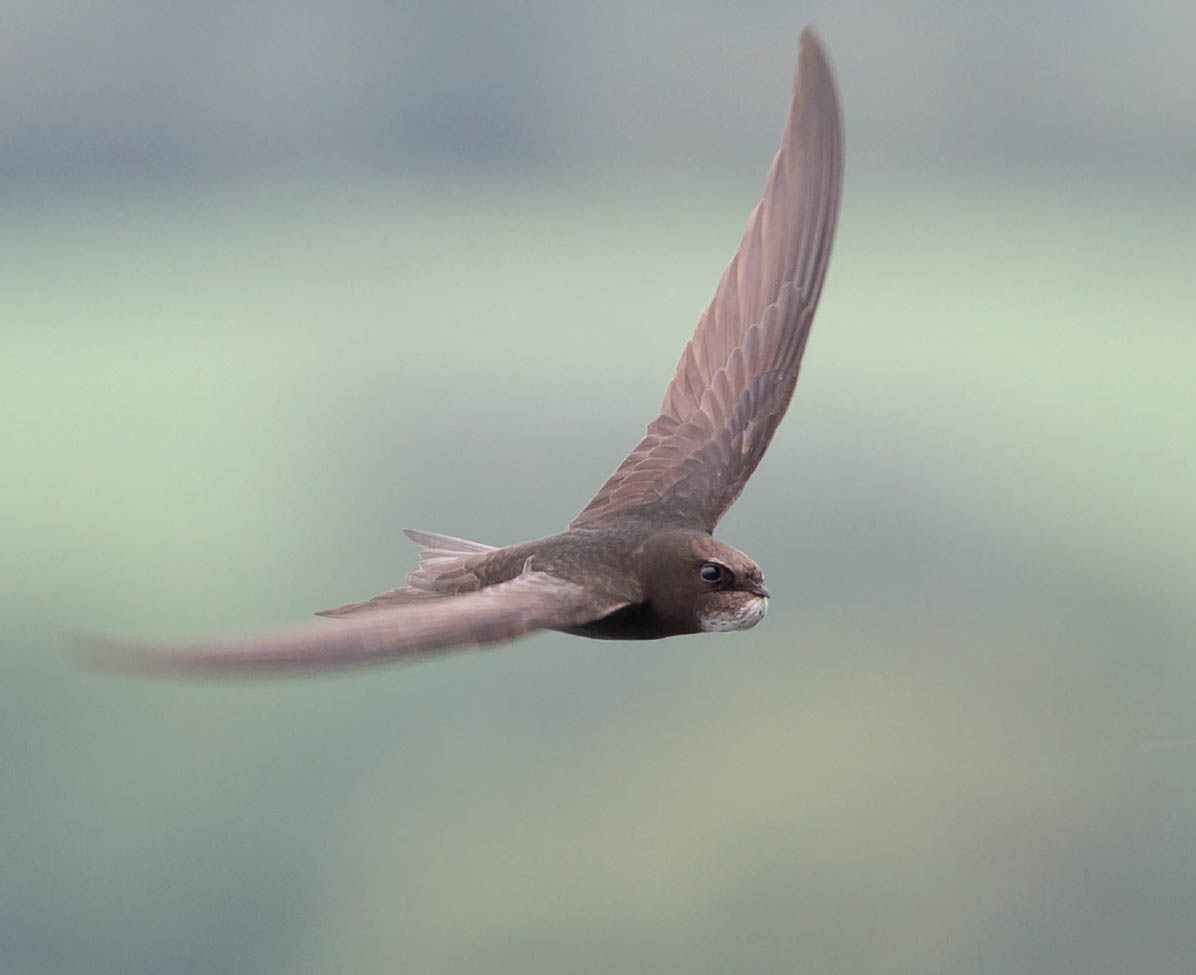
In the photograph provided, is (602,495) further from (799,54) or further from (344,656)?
(344,656)

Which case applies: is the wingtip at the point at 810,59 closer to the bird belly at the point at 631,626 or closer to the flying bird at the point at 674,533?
the flying bird at the point at 674,533

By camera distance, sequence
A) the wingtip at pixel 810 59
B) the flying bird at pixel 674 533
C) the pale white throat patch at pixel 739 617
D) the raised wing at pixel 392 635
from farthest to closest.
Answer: the wingtip at pixel 810 59 < the pale white throat patch at pixel 739 617 < the flying bird at pixel 674 533 < the raised wing at pixel 392 635

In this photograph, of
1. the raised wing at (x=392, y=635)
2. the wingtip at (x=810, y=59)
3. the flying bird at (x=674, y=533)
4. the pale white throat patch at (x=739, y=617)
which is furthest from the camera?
the wingtip at (x=810, y=59)

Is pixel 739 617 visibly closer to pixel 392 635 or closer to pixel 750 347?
pixel 392 635

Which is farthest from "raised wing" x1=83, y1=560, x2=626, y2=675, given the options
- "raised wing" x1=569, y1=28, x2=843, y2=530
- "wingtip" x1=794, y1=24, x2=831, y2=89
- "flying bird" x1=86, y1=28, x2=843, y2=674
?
"wingtip" x1=794, y1=24, x2=831, y2=89

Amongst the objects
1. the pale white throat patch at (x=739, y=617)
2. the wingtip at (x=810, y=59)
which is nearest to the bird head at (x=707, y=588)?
the pale white throat patch at (x=739, y=617)

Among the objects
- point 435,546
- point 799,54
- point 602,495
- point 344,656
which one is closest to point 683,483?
point 602,495
